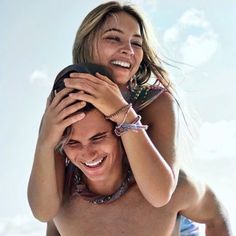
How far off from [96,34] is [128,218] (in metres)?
1.06

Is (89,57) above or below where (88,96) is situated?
above

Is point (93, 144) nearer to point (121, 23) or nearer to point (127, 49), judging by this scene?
point (127, 49)

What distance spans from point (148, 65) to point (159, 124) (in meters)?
0.58

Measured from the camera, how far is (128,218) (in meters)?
2.89

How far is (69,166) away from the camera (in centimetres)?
300

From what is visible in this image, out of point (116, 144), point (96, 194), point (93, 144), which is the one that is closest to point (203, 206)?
point (96, 194)

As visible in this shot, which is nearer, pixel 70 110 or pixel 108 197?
pixel 70 110

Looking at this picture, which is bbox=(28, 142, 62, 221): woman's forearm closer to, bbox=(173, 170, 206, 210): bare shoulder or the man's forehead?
the man's forehead

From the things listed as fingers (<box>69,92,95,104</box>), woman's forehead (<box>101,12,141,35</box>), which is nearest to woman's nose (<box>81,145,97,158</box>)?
fingers (<box>69,92,95,104</box>)

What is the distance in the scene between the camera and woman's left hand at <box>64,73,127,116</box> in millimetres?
2518

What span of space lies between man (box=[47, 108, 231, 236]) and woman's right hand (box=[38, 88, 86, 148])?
6cm

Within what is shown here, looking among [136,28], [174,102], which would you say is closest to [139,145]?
[174,102]

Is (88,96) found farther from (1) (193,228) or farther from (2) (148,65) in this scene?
(1) (193,228)

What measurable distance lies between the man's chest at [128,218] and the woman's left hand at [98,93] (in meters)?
0.60
